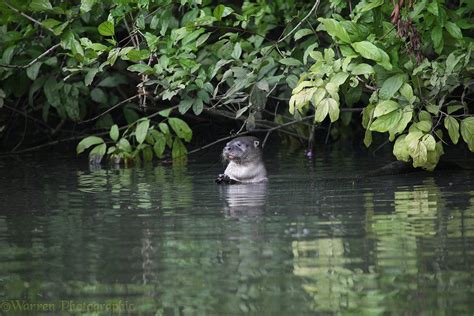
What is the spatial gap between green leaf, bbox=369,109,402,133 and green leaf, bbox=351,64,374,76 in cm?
37

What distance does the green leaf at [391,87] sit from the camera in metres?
8.91

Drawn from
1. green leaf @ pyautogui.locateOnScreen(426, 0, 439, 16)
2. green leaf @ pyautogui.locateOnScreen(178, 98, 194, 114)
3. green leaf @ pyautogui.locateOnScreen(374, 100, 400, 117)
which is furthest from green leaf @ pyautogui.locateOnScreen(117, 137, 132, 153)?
green leaf @ pyautogui.locateOnScreen(426, 0, 439, 16)

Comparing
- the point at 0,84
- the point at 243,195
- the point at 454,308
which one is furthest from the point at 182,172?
the point at 454,308

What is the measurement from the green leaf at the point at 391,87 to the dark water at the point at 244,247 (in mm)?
750

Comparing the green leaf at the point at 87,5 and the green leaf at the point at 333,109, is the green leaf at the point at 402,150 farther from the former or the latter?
the green leaf at the point at 87,5

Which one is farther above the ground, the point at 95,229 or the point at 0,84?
the point at 0,84

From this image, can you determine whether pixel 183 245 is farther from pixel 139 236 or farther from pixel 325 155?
pixel 325 155

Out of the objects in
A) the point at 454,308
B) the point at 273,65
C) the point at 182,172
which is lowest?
the point at 454,308

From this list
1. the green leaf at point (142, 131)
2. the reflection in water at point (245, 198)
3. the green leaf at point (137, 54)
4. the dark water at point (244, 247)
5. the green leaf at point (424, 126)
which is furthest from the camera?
the green leaf at point (142, 131)

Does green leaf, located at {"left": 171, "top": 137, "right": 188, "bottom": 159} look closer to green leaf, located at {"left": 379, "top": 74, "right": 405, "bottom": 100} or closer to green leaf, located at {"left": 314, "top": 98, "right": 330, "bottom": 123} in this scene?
green leaf, located at {"left": 379, "top": 74, "right": 405, "bottom": 100}

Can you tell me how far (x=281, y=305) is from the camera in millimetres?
5094

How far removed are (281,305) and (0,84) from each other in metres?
9.51

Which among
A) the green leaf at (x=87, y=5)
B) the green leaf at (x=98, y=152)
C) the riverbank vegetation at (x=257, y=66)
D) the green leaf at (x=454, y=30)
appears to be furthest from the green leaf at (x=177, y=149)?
the green leaf at (x=454, y=30)

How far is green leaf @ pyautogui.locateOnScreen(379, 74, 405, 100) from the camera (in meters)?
8.91
